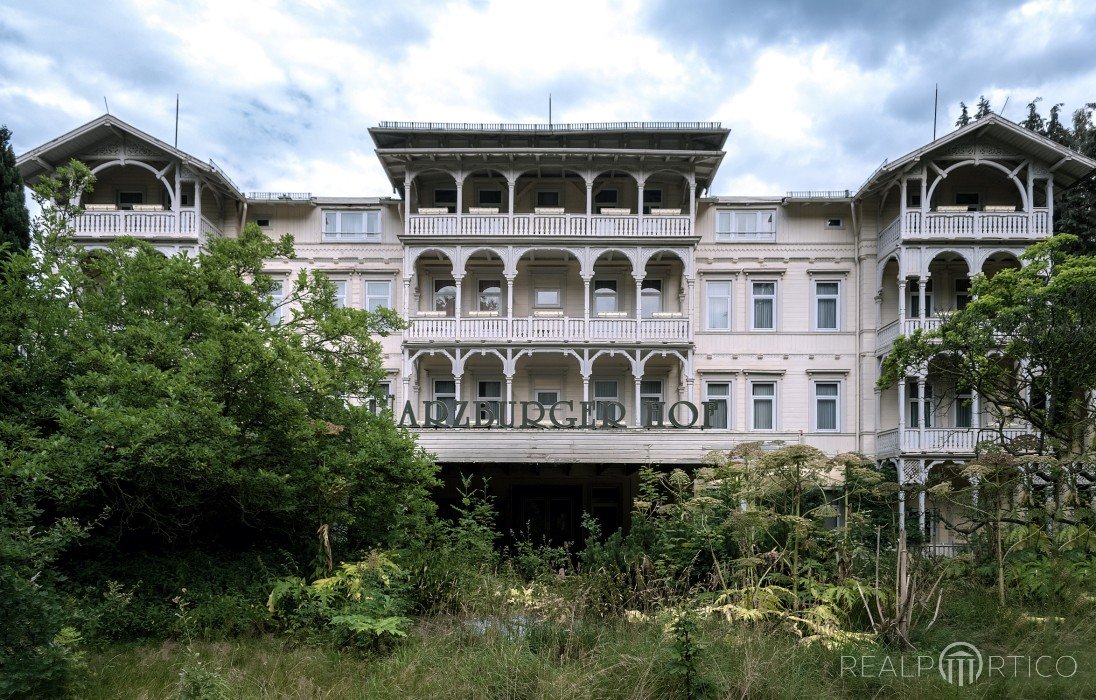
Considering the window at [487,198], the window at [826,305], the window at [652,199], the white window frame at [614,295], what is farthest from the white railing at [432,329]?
the window at [826,305]

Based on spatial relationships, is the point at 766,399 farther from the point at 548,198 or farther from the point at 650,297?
the point at 548,198

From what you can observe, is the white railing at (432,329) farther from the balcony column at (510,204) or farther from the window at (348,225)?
the window at (348,225)

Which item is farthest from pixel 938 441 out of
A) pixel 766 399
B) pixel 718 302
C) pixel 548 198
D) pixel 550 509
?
pixel 548 198

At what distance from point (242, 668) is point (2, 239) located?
8.59m

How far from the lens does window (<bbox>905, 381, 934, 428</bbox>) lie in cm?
2619

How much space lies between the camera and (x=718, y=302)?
90.5ft

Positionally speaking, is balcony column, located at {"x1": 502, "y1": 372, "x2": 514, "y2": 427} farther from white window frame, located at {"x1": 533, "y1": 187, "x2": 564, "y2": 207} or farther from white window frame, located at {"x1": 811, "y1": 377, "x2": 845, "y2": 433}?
white window frame, located at {"x1": 811, "y1": 377, "x2": 845, "y2": 433}

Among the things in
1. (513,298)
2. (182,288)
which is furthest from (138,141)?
(182,288)

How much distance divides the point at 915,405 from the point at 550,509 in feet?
43.8

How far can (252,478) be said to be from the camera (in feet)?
30.8

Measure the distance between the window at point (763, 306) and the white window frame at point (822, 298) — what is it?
138 centimetres

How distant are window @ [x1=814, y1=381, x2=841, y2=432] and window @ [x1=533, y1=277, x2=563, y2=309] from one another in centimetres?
991

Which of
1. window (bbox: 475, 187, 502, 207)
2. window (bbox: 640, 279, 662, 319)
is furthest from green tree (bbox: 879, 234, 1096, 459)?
window (bbox: 475, 187, 502, 207)

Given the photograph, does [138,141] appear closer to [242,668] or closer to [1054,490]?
[242,668]
